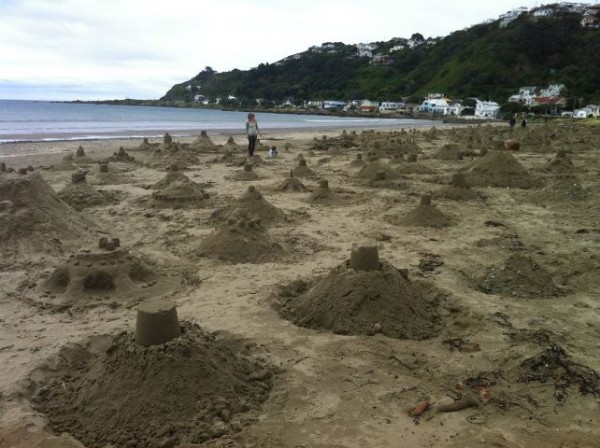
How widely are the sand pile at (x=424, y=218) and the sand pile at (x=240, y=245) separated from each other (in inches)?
94.8

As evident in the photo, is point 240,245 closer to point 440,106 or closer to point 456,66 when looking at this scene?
point 440,106

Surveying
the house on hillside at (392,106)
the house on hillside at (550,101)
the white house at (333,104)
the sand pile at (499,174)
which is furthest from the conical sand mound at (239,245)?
the white house at (333,104)

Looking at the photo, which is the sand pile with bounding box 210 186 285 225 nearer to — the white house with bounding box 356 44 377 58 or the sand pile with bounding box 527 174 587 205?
the sand pile with bounding box 527 174 587 205

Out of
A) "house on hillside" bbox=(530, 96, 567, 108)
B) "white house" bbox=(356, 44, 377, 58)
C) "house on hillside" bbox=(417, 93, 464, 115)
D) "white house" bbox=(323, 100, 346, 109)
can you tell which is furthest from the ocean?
"white house" bbox=(356, 44, 377, 58)

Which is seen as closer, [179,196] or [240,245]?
[240,245]

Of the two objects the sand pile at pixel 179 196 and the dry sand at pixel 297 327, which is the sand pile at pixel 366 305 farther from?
the sand pile at pixel 179 196

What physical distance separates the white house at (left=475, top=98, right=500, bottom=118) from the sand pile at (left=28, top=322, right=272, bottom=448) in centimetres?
7532

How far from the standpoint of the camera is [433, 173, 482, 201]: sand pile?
32.9ft

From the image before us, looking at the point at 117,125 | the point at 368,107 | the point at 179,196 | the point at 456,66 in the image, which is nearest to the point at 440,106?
the point at 368,107

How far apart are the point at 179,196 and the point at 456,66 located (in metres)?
101

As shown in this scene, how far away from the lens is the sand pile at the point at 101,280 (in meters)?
5.09

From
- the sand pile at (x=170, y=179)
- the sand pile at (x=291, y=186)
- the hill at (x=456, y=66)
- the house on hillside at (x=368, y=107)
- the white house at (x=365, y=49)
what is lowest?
the sand pile at (x=291, y=186)

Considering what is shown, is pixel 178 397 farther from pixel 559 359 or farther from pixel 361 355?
pixel 559 359

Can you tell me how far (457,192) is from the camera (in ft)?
33.2
